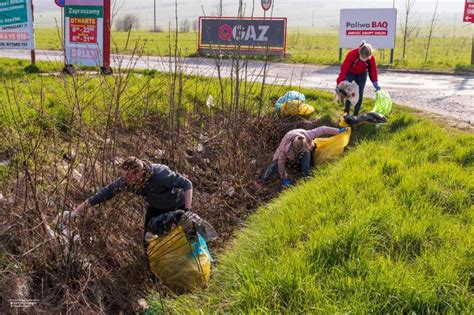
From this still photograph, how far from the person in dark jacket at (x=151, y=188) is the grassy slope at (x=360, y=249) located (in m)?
0.70

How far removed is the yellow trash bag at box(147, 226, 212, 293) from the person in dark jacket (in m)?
0.39

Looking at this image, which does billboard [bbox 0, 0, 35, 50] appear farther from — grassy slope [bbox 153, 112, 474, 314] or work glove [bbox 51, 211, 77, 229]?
grassy slope [bbox 153, 112, 474, 314]

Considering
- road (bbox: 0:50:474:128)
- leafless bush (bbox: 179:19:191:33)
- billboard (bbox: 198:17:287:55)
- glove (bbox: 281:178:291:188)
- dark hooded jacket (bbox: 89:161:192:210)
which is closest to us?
dark hooded jacket (bbox: 89:161:192:210)

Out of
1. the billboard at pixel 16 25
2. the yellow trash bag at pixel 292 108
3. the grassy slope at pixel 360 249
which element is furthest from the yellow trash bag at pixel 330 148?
the billboard at pixel 16 25

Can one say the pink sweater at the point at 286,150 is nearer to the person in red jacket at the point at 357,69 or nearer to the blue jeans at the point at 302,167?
the blue jeans at the point at 302,167

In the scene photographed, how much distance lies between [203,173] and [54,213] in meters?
2.24

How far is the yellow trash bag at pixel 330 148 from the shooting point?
6.06m

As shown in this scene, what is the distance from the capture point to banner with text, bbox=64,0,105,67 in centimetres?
1045

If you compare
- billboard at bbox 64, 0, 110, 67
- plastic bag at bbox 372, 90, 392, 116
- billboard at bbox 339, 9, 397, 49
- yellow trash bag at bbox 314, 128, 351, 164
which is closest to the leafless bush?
billboard at bbox 339, 9, 397, 49

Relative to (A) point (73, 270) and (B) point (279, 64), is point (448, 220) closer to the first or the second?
(A) point (73, 270)

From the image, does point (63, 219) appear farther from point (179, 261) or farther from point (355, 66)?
point (355, 66)

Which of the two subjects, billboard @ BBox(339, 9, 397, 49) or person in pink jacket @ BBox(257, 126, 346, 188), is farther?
billboard @ BBox(339, 9, 397, 49)

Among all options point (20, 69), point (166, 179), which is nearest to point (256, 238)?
point (166, 179)

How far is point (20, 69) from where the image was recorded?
10.8 metres
